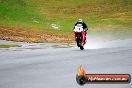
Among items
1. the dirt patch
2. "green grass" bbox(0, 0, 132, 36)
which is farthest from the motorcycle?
"green grass" bbox(0, 0, 132, 36)

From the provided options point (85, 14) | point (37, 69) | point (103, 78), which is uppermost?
point (103, 78)

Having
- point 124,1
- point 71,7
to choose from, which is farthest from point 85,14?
point 124,1

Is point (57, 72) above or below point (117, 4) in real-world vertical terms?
above

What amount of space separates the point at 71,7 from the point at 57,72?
81181mm

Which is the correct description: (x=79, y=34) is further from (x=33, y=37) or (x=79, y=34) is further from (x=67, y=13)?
(x=67, y=13)

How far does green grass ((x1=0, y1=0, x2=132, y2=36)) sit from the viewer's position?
74562mm

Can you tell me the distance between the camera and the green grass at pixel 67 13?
74.6m

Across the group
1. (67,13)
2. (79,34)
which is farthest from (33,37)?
(67,13)

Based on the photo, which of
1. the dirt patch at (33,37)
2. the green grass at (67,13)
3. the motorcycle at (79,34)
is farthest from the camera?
the green grass at (67,13)

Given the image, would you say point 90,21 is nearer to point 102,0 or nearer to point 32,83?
point 102,0

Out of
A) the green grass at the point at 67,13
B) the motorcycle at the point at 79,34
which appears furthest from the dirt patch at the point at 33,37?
the green grass at the point at 67,13

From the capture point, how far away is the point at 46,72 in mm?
16734

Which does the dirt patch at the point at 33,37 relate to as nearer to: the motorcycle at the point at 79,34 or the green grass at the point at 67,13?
the motorcycle at the point at 79,34

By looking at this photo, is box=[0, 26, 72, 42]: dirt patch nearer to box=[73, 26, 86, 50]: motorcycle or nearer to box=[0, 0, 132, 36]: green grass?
box=[73, 26, 86, 50]: motorcycle
